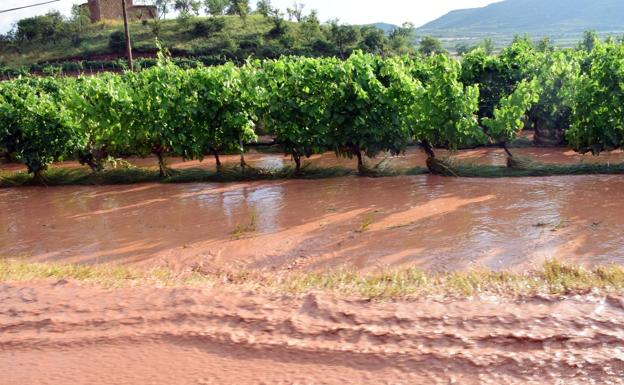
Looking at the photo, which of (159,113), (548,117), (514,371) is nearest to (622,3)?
(548,117)

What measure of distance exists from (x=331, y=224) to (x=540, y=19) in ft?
355

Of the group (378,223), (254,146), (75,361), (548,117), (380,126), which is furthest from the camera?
(254,146)

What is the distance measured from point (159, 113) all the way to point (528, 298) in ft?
32.2

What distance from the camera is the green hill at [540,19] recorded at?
3381 inches

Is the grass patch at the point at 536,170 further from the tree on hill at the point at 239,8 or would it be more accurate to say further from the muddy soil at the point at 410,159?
the tree on hill at the point at 239,8

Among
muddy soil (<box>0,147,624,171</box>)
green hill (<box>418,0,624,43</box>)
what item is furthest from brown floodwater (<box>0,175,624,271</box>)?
green hill (<box>418,0,624,43</box>)

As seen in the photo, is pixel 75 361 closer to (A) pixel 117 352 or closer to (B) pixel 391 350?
(A) pixel 117 352

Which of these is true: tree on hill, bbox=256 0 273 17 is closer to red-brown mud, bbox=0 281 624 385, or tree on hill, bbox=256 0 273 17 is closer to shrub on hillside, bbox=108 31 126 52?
shrub on hillside, bbox=108 31 126 52

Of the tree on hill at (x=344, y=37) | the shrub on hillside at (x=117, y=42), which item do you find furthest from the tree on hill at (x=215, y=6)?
the tree on hill at (x=344, y=37)

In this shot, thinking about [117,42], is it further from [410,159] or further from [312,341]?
[312,341]

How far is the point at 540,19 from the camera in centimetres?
10450

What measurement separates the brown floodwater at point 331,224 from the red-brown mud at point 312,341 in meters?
2.48

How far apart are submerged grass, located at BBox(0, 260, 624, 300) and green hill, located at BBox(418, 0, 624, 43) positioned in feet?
254

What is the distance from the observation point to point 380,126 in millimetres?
12156
